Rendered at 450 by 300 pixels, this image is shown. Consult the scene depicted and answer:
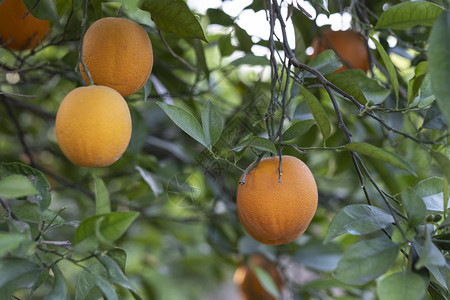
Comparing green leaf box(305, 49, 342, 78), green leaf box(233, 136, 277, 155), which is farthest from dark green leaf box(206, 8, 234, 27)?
green leaf box(233, 136, 277, 155)

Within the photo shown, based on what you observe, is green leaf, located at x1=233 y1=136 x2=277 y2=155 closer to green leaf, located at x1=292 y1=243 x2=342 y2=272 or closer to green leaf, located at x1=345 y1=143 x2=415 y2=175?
green leaf, located at x1=345 y1=143 x2=415 y2=175

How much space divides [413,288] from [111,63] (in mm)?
492

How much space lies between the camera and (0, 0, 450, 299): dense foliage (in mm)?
649

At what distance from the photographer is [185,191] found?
4.09 feet

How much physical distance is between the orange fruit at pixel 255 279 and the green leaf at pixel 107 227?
1.00 metres

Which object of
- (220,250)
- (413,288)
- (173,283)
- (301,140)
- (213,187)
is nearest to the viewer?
(413,288)

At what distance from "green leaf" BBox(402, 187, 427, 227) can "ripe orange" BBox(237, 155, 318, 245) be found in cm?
13

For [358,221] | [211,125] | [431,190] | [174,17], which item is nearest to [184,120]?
[211,125]

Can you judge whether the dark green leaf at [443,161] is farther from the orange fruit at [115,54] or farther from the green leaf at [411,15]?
the orange fruit at [115,54]

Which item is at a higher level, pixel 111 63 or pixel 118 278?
pixel 111 63

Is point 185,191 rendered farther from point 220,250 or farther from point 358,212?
point 358,212

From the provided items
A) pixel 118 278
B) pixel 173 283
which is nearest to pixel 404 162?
pixel 118 278

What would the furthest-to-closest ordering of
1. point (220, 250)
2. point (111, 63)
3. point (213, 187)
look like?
1. point (220, 250)
2. point (213, 187)
3. point (111, 63)

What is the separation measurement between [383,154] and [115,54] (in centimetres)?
39
